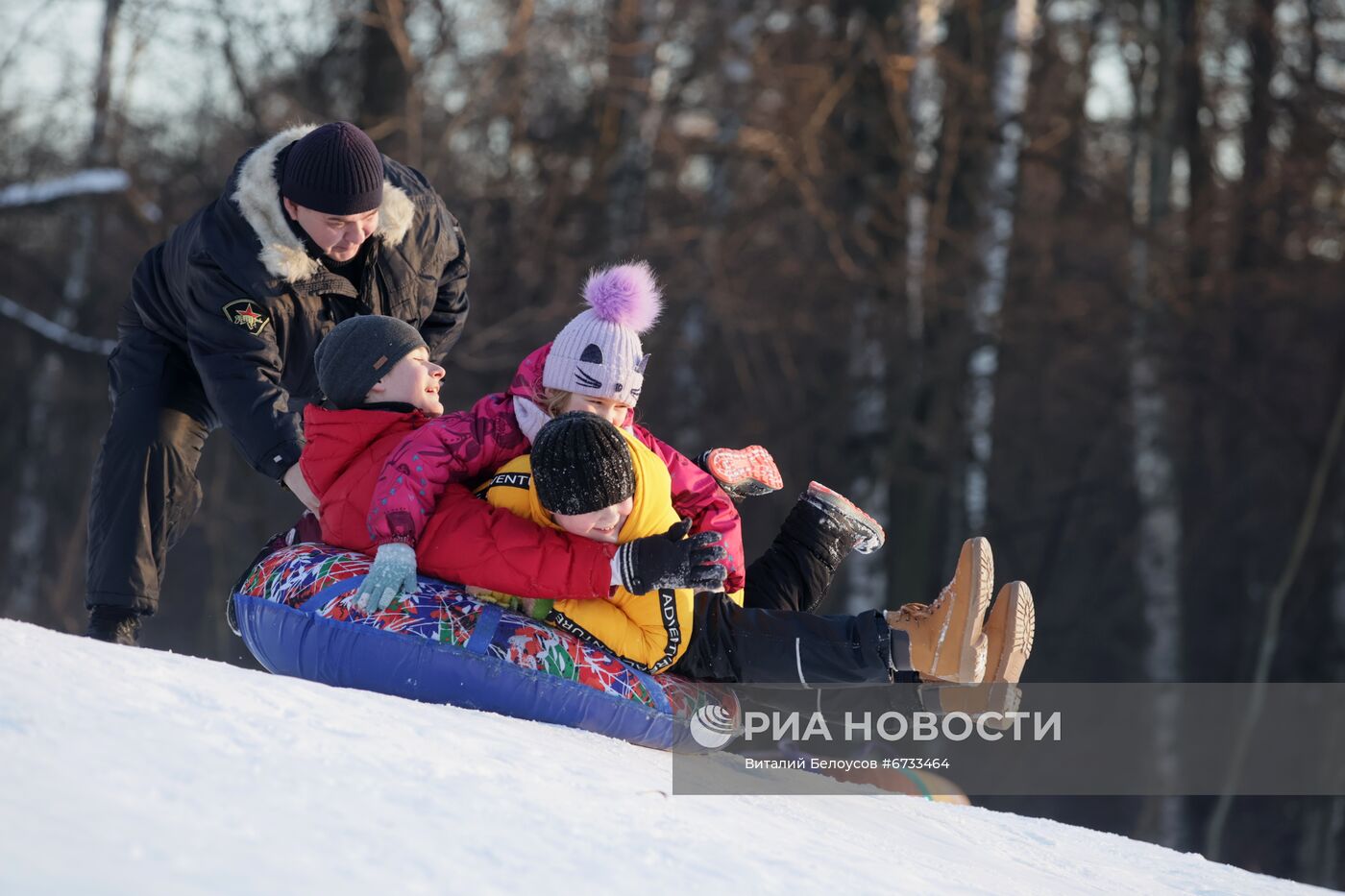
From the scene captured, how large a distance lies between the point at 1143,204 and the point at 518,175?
481 cm

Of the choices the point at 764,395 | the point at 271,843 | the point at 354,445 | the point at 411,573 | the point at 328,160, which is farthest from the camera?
the point at 764,395

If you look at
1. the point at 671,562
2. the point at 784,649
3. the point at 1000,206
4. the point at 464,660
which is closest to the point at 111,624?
the point at 464,660

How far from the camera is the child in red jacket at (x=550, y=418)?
2.98 metres

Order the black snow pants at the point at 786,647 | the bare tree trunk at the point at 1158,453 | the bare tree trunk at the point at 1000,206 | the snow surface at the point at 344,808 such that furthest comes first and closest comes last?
the bare tree trunk at the point at 1158,453
the bare tree trunk at the point at 1000,206
the black snow pants at the point at 786,647
the snow surface at the point at 344,808

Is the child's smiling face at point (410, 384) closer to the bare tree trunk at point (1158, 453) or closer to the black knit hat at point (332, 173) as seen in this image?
the black knit hat at point (332, 173)

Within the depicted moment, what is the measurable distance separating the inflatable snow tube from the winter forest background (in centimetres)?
681

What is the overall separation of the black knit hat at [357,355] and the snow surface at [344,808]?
0.84 meters

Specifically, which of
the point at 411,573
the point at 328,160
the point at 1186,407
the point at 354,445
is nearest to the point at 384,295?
the point at 328,160

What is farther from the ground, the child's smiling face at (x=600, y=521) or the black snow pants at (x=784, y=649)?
the child's smiling face at (x=600, y=521)

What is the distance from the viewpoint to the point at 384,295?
12.3 ft

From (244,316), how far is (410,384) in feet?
1.71

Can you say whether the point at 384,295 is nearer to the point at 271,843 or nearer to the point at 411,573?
the point at 411,573

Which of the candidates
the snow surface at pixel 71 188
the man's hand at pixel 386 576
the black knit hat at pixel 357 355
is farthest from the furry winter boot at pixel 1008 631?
the snow surface at pixel 71 188

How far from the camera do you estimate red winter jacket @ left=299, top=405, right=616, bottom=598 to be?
2.92m
